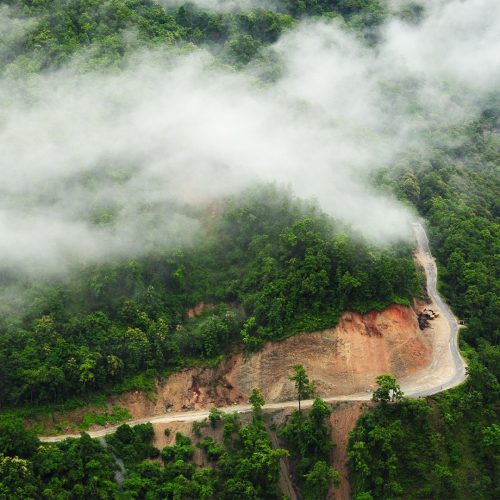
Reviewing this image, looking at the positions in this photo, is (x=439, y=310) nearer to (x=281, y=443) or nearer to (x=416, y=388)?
(x=416, y=388)

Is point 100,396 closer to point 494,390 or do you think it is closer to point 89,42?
point 494,390

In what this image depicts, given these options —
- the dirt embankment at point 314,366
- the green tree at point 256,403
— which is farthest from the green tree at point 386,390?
the green tree at point 256,403

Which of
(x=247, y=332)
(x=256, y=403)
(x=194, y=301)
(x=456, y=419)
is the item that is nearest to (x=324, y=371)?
(x=256, y=403)

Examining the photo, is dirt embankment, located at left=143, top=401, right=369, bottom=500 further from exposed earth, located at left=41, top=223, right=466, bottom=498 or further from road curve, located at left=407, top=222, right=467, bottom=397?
road curve, located at left=407, top=222, right=467, bottom=397

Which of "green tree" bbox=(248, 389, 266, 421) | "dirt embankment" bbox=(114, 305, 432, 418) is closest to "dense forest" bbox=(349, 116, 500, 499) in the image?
"dirt embankment" bbox=(114, 305, 432, 418)

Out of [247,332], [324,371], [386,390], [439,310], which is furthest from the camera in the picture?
[439,310]

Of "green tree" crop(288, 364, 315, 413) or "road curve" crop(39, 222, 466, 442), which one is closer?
"green tree" crop(288, 364, 315, 413)
